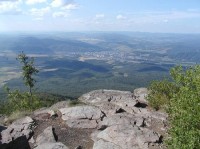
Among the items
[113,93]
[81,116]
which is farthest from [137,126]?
[113,93]

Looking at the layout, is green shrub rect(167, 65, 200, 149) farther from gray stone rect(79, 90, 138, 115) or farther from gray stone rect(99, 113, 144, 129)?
gray stone rect(79, 90, 138, 115)

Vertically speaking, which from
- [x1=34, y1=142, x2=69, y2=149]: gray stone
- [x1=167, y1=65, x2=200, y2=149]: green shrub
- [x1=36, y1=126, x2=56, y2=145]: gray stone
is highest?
[x1=167, y1=65, x2=200, y2=149]: green shrub

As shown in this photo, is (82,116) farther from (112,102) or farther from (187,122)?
(187,122)

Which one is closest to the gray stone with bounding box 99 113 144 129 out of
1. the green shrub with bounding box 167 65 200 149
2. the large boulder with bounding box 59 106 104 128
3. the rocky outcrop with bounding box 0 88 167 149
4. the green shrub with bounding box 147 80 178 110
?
the rocky outcrop with bounding box 0 88 167 149

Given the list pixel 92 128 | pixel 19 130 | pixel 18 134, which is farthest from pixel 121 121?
pixel 19 130

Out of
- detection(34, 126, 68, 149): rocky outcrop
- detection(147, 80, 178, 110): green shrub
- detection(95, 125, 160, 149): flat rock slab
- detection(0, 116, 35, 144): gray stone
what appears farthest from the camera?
detection(147, 80, 178, 110): green shrub

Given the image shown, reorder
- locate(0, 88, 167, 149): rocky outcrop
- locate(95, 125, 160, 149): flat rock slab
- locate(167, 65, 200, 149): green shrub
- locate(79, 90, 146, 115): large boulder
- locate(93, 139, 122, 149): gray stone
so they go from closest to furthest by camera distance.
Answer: locate(167, 65, 200, 149): green shrub, locate(93, 139, 122, 149): gray stone, locate(95, 125, 160, 149): flat rock slab, locate(0, 88, 167, 149): rocky outcrop, locate(79, 90, 146, 115): large boulder

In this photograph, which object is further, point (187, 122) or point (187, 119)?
point (187, 122)

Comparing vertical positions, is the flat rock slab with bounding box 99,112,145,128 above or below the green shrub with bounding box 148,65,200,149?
below
